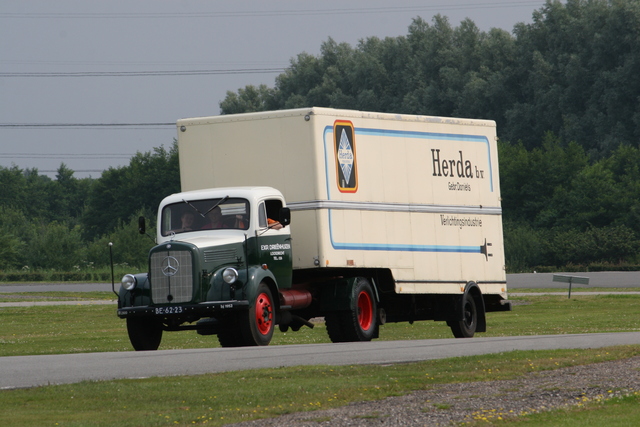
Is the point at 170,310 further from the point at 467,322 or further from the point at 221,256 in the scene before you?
the point at 467,322

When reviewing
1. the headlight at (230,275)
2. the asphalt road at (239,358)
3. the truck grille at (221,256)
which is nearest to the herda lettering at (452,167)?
the asphalt road at (239,358)

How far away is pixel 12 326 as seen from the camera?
31.6 m

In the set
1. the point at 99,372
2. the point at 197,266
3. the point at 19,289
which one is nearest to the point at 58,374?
the point at 99,372

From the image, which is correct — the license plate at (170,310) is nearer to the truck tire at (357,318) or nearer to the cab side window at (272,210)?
the cab side window at (272,210)

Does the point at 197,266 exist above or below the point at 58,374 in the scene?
above

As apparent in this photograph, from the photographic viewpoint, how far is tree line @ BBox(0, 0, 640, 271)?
7075cm

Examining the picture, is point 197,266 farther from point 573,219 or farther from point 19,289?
point 573,219

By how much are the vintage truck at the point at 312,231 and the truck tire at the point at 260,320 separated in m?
0.03

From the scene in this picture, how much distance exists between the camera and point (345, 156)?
784 inches

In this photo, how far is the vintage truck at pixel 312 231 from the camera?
18.2m

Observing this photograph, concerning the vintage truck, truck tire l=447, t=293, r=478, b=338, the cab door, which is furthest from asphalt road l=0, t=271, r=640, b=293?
the cab door

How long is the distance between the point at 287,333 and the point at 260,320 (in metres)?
11.3

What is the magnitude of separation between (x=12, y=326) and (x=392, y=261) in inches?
581

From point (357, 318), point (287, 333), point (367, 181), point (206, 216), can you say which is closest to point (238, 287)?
point (206, 216)
